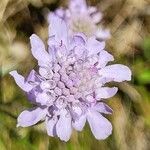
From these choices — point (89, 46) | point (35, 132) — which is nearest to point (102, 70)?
point (89, 46)

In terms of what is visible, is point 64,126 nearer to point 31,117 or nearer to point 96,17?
point 31,117

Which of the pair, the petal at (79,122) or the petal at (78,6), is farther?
the petal at (78,6)

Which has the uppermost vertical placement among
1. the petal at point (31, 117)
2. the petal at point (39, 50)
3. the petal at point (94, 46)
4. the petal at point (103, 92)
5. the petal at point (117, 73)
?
the petal at point (39, 50)

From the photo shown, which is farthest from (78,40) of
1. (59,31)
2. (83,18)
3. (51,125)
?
(83,18)

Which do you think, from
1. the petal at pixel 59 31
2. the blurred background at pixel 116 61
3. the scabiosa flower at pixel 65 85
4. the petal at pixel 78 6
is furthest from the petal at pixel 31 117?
the petal at pixel 78 6

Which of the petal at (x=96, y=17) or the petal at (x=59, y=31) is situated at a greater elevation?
the petal at (x=59, y=31)

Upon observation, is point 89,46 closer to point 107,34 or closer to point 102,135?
point 102,135

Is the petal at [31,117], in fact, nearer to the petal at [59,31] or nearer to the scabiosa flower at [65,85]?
the scabiosa flower at [65,85]
